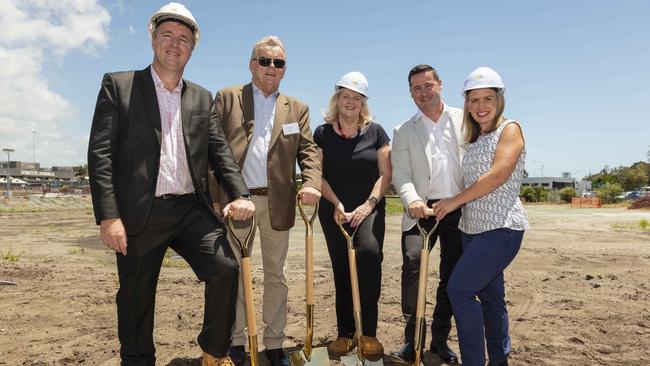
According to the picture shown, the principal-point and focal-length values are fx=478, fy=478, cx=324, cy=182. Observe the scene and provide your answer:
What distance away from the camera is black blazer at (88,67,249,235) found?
9.95 ft

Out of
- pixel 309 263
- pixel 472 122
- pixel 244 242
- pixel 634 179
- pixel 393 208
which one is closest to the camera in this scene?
pixel 244 242

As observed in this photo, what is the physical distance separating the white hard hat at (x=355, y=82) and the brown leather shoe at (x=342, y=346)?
227 cm

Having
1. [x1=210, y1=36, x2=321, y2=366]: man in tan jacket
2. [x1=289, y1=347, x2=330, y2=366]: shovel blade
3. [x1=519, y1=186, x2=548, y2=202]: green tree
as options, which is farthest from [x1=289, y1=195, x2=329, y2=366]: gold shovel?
[x1=519, y1=186, x2=548, y2=202]: green tree

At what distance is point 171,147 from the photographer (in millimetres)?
3311

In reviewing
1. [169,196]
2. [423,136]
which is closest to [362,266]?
[423,136]

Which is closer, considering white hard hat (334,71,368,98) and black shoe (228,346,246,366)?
black shoe (228,346,246,366)

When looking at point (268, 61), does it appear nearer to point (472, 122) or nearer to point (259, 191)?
point (259, 191)

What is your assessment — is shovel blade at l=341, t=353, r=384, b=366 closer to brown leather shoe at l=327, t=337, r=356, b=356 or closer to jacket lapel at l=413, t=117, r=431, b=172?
brown leather shoe at l=327, t=337, r=356, b=356

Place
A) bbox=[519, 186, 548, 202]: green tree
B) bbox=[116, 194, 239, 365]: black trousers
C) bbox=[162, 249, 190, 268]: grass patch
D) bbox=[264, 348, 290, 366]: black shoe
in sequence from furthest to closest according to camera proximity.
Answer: bbox=[519, 186, 548, 202]: green tree, bbox=[162, 249, 190, 268]: grass patch, bbox=[264, 348, 290, 366]: black shoe, bbox=[116, 194, 239, 365]: black trousers

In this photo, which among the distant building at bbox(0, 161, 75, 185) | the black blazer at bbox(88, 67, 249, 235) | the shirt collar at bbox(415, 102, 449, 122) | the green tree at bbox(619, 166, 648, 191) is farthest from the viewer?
the distant building at bbox(0, 161, 75, 185)

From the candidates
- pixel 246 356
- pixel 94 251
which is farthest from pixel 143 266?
pixel 94 251

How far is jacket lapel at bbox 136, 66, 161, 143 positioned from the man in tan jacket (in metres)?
0.80

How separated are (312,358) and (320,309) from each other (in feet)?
6.99

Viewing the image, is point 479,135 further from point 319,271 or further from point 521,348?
point 319,271
